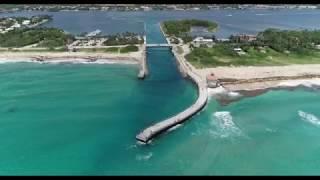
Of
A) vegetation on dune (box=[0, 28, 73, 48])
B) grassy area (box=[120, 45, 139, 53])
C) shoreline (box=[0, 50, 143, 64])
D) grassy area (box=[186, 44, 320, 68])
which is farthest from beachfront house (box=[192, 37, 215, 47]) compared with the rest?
vegetation on dune (box=[0, 28, 73, 48])

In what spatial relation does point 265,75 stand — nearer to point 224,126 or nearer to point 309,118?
point 309,118

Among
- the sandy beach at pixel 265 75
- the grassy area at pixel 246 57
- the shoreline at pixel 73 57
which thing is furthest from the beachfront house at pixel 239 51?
the shoreline at pixel 73 57

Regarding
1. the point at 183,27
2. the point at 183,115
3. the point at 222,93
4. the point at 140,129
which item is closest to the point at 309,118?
the point at 222,93

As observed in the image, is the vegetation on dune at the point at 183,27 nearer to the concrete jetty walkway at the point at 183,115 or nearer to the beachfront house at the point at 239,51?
the beachfront house at the point at 239,51

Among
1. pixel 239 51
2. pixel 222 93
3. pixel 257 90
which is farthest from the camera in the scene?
pixel 239 51

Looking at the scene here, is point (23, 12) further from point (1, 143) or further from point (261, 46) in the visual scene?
point (1, 143)
